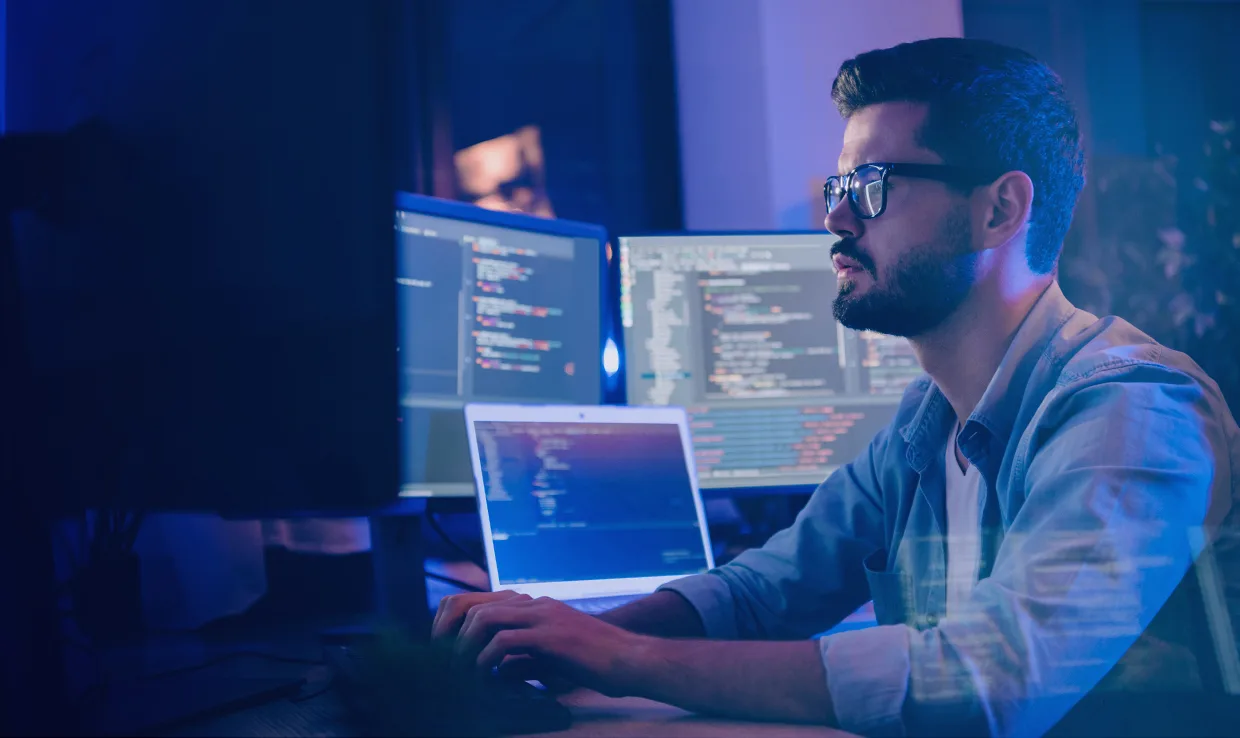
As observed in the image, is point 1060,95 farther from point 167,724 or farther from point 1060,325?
point 167,724

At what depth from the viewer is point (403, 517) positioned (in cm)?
121

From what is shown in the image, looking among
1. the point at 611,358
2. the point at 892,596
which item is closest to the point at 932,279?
the point at 892,596

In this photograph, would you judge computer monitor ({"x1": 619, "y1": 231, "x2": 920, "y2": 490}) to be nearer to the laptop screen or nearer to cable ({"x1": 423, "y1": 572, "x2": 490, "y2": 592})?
the laptop screen

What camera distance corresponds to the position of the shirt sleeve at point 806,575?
3.51 ft

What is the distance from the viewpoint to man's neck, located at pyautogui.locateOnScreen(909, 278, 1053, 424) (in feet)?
3.55

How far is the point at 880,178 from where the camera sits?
Answer: 1.11 meters

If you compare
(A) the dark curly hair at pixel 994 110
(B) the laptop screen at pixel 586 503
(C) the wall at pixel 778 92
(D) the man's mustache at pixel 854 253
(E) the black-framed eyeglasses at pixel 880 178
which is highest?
(C) the wall at pixel 778 92

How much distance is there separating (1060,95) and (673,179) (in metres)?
1.16

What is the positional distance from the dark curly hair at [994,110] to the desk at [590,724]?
67cm

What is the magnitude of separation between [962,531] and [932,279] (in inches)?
11.0

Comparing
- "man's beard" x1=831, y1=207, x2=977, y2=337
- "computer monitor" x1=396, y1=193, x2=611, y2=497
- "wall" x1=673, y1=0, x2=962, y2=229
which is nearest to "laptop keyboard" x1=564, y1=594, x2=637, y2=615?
"computer monitor" x1=396, y1=193, x2=611, y2=497

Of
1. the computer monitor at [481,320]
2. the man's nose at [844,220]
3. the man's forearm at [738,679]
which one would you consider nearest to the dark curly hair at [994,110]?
the man's nose at [844,220]

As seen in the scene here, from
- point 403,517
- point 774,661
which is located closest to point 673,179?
point 403,517

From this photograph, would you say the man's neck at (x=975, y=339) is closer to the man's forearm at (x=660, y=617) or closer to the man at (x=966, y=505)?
the man at (x=966, y=505)
